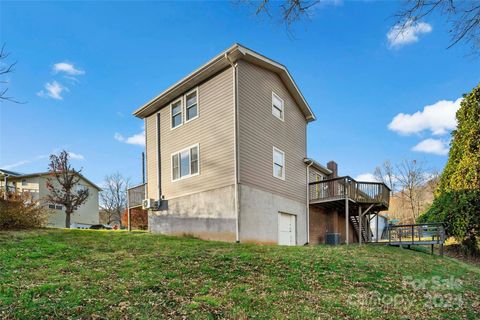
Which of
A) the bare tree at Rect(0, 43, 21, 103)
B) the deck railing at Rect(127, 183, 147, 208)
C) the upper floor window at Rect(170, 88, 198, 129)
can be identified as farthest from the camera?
the deck railing at Rect(127, 183, 147, 208)

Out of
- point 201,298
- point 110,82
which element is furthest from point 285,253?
point 110,82

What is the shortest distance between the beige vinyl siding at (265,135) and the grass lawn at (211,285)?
4156 millimetres

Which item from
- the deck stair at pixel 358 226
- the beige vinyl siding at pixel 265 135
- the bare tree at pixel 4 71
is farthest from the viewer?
the deck stair at pixel 358 226

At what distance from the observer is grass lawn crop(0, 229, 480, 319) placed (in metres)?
5.57

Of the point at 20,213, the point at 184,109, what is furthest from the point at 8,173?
the point at 184,109

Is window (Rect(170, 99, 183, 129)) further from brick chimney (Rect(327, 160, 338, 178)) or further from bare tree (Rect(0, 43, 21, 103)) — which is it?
brick chimney (Rect(327, 160, 338, 178))

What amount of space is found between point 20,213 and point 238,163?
849cm

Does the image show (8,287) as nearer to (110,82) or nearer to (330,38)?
(330,38)

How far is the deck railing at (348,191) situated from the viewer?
53.1 ft

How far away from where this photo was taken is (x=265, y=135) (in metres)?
14.6

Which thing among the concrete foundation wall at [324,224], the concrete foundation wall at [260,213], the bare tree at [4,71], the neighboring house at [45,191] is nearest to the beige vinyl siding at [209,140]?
the concrete foundation wall at [260,213]

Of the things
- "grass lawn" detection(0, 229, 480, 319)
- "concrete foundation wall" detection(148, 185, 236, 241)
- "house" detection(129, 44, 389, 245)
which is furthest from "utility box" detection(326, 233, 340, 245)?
"grass lawn" detection(0, 229, 480, 319)

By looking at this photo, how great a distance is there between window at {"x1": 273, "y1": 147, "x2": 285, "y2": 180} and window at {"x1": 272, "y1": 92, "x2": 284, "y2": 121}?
1.69m

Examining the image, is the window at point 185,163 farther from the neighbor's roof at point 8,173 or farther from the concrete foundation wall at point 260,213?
the neighbor's roof at point 8,173
